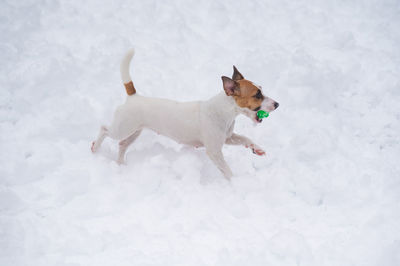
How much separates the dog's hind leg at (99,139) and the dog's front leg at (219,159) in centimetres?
123

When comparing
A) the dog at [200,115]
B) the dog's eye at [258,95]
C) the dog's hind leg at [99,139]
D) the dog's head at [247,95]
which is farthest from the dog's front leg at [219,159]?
the dog's hind leg at [99,139]

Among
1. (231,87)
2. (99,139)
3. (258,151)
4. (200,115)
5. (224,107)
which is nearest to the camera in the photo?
(231,87)

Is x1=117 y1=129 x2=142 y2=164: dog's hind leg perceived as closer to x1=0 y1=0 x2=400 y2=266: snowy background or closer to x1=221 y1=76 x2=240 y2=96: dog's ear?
x1=0 y1=0 x2=400 y2=266: snowy background

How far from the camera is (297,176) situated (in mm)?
3744

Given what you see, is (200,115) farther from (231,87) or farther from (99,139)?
(99,139)

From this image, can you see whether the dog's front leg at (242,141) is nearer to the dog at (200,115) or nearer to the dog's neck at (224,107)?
the dog at (200,115)

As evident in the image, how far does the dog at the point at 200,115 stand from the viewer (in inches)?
132

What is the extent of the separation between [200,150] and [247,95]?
1.11 meters

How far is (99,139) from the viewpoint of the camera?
12.9 feet

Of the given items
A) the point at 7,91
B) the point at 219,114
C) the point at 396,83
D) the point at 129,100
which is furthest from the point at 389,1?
the point at 7,91

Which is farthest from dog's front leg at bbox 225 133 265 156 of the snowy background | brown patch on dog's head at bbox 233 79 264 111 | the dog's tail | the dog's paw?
the dog's tail

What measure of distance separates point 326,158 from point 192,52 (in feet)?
9.31

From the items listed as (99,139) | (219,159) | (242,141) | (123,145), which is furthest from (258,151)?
(99,139)

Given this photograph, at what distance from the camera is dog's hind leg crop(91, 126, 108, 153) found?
12.8ft
